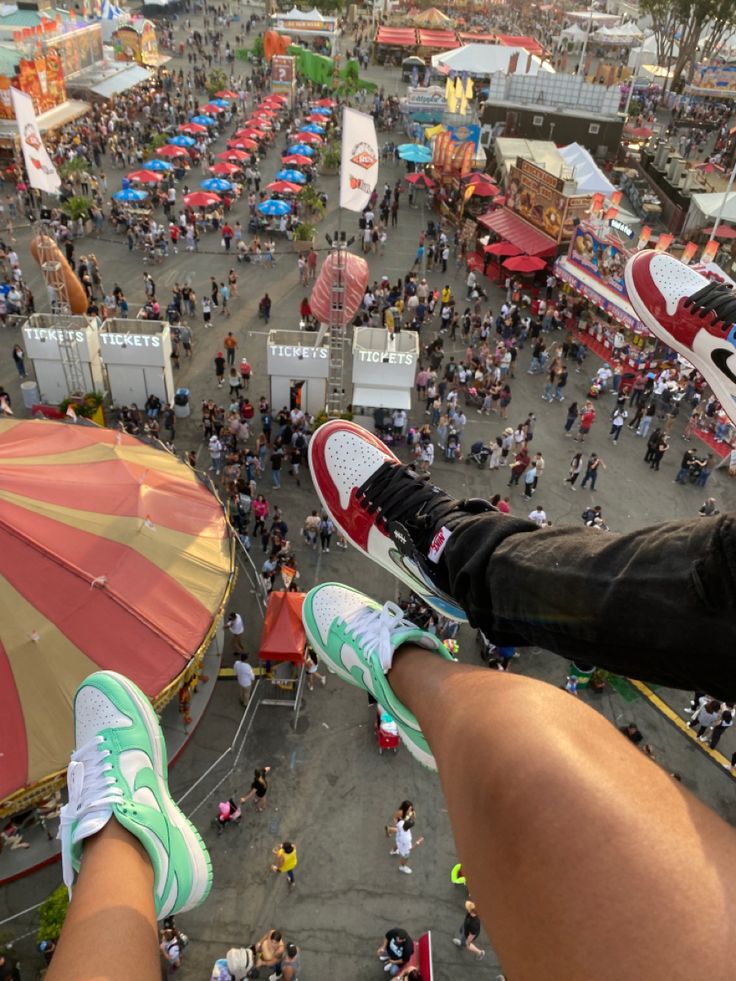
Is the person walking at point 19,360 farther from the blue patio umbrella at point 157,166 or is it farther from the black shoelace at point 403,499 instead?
the black shoelace at point 403,499

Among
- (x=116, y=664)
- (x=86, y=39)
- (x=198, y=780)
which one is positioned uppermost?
(x=86, y=39)

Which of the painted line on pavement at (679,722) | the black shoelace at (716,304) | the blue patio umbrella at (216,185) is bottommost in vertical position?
the painted line on pavement at (679,722)

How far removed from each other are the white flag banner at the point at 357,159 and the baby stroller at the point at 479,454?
19.5 ft

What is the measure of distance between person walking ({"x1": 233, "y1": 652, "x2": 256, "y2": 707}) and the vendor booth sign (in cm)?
1566

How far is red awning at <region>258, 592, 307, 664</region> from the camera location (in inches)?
426

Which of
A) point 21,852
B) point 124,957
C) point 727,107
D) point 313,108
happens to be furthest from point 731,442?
point 727,107

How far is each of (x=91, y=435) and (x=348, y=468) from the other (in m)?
8.68

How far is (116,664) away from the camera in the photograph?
8.94 m

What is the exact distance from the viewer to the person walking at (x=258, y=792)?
941 cm

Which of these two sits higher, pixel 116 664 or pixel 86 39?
pixel 86 39

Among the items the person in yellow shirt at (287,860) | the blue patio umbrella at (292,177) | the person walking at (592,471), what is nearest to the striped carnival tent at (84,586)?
the person in yellow shirt at (287,860)

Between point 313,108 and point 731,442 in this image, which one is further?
point 313,108

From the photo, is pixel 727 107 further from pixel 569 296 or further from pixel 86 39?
pixel 86 39

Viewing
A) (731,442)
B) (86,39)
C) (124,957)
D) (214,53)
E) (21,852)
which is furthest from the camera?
(214,53)
